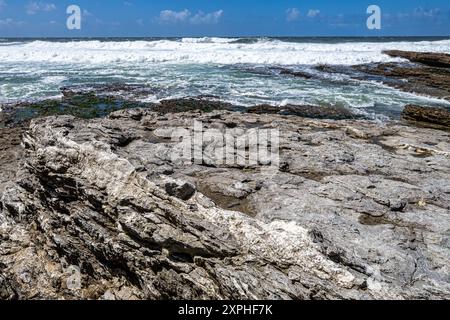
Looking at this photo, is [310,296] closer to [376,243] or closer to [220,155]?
[376,243]

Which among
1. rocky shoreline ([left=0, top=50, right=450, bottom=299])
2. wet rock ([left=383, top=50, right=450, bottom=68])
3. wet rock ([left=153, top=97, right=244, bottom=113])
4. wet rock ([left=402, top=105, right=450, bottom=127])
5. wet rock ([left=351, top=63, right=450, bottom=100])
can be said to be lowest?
rocky shoreline ([left=0, top=50, right=450, bottom=299])

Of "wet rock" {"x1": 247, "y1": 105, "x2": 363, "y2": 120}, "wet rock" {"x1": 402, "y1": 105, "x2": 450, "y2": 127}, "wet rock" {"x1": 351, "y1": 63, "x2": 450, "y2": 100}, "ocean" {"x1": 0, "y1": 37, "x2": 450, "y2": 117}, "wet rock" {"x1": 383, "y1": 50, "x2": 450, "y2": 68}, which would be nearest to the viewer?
"wet rock" {"x1": 402, "y1": 105, "x2": 450, "y2": 127}

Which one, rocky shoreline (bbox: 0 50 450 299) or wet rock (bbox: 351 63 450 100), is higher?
wet rock (bbox: 351 63 450 100)

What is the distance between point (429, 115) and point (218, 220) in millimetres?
14198

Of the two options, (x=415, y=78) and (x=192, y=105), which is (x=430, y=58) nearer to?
(x=415, y=78)

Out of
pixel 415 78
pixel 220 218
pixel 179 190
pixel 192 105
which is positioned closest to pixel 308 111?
pixel 192 105

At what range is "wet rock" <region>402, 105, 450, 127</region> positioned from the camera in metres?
16.4

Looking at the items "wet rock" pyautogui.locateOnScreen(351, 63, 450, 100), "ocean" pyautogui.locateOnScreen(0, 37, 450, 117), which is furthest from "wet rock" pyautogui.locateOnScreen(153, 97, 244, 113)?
"wet rock" pyautogui.locateOnScreen(351, 63, 450, 100)

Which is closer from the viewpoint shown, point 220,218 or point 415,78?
point 220,218

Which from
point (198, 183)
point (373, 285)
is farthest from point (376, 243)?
point (198, 183)

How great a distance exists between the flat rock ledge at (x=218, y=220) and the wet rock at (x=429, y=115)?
26.3ft

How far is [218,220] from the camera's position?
579 centimetres

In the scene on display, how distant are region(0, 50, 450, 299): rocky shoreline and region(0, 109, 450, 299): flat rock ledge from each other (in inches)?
0.8

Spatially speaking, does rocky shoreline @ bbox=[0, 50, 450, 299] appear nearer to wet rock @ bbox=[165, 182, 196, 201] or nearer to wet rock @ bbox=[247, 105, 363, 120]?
wet rock @ bbox=[165, 182, 196, 201]
